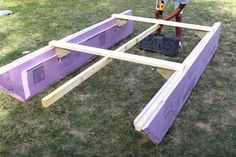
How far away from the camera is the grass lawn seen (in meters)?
3.38

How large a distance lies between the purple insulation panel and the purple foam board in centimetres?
177

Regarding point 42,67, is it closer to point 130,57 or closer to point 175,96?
point 130,57

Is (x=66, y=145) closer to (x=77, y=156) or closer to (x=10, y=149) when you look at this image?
(x=77, y=156)

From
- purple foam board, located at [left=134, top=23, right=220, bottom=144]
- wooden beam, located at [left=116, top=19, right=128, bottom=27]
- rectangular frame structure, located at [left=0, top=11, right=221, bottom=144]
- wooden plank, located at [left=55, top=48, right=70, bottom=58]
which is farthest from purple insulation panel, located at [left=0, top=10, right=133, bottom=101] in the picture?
purple foam board, located at [left=134, top=23, right=220, bottom=144]

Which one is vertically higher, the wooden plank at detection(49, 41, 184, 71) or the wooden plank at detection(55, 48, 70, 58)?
the wooden plank at detection(49, 41, 184, 71)

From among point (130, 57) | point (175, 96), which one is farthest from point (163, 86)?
point (130, 57)

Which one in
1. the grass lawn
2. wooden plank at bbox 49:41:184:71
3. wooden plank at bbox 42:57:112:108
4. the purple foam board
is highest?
wooden plank at bbox 49:41:184:71

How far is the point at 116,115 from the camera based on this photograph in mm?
3922

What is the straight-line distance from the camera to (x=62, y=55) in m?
4.66

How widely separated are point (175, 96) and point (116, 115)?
0.79 meters

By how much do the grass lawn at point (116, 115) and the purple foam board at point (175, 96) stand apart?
142mm

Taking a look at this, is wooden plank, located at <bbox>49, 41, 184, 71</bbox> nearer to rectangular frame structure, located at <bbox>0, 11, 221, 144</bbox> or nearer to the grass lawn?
rectangular frame structure, located at <bbox>0, 11, 221, 144</bbox>

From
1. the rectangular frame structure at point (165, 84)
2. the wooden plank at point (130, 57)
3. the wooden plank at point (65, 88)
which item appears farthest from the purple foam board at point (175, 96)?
the wooden plank at point (65, 88)

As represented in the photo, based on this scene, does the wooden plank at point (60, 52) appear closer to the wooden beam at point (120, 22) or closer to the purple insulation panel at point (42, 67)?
the purple insulation panel at point (42, 67)
